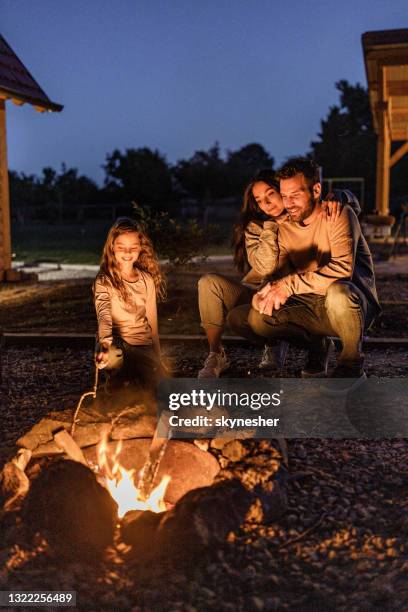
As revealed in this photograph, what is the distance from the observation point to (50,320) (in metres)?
6.50

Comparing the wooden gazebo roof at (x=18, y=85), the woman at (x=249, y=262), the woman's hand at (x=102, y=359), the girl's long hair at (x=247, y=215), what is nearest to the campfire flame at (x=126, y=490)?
the woman's hand at (x=102, y=359)

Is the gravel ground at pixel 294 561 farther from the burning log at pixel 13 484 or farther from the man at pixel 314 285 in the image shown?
the man at pixel 314 285

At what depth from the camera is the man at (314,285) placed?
11.5 feet

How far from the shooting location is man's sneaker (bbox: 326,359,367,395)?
11.8 feet

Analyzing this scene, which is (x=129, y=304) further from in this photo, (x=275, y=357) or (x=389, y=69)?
(x=389, y=69)

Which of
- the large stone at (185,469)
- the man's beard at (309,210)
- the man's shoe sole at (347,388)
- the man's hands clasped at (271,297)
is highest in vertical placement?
the man's beard at (309,210)

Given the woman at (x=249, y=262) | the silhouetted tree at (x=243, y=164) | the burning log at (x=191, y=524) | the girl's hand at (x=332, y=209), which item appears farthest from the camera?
the silhouetted tree at (x=243, y=164)

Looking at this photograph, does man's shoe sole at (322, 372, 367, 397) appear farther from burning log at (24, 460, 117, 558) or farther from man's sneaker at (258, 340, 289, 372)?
burning log at (24, 460, 117, 558)

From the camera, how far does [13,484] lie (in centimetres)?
251

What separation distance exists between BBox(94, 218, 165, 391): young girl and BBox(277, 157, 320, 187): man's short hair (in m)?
0.84

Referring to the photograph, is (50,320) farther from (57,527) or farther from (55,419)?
(57,527)

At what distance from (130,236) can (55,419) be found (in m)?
1.11

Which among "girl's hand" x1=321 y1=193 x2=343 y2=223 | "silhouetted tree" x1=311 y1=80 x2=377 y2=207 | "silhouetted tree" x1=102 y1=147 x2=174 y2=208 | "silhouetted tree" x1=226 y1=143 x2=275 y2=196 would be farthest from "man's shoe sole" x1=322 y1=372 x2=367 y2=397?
"silhouetted tree" x1=102 y1=147 x2=174 y2=208

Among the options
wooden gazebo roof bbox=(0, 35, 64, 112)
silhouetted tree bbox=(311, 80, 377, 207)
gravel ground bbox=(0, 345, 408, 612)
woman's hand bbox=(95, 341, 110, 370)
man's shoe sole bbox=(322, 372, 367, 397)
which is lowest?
gravel ground bbox=(0, 345, 408, 612)
